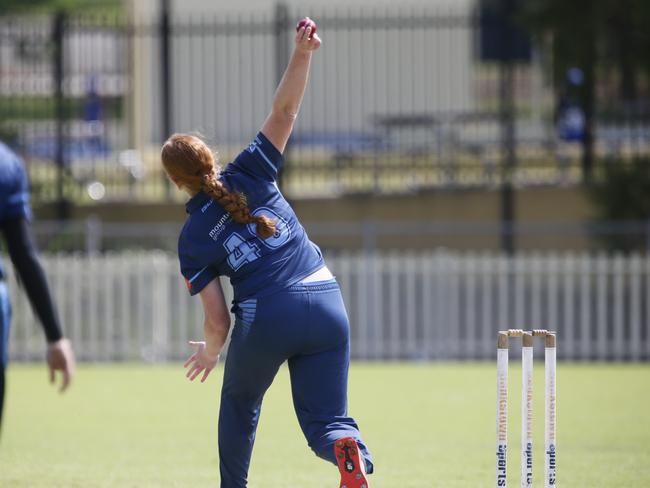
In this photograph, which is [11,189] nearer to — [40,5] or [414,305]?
[414,305]

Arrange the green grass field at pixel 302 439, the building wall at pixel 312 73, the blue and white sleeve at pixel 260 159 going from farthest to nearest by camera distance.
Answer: the building wall at pixel 312 73, the green grass field at pixel 302 439, the blue and white sleeve at pixel 260 159

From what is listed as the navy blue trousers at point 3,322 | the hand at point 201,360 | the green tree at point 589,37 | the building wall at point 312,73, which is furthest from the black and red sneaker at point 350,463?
the building wall at point 312,73

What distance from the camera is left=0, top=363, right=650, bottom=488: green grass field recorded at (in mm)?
7066

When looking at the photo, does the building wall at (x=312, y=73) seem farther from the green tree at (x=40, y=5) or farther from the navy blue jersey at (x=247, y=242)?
the navy blue jersey at (x=247, y=242)

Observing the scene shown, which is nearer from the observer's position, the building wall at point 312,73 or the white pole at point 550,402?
the white pole at point 550,402

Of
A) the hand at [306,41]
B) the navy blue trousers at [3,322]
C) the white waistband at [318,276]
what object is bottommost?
the navy blue trousers at [3,322]

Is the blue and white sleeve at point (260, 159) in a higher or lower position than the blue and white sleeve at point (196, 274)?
higher

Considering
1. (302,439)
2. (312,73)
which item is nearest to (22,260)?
(302,439)

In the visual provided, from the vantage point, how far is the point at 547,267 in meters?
13.9

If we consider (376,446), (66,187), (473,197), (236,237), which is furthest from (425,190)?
(236,237)

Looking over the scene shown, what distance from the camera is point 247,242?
513cm

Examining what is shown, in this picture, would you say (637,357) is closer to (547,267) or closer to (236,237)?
(547,267)

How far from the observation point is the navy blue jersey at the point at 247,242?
5.12 m

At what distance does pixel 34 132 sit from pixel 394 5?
1094cm
